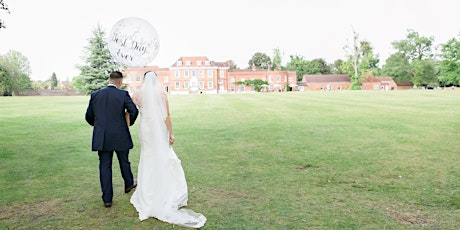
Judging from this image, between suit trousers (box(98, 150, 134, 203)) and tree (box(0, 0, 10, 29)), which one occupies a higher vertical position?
tree (box(0, 0, 10, 29))

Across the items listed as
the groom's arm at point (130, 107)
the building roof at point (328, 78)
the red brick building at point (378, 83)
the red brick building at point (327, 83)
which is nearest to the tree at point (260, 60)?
the building roof at point (328, 78)

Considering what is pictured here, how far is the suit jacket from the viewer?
4.80m

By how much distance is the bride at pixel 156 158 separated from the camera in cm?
467

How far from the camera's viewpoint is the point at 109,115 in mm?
4852

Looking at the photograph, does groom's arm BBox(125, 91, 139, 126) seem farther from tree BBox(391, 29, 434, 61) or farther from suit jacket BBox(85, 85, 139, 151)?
tree BBox(391, 29, 434, 61)

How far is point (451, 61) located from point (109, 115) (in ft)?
243

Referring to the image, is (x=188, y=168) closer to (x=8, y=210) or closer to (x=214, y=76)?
(x=8, y=210)

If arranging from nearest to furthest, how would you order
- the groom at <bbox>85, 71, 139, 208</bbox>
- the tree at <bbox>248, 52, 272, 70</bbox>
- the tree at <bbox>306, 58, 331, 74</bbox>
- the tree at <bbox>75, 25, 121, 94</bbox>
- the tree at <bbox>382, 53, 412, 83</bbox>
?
the groom at <bbox>85, 71, 139, 208</bbox> < the tree at <bbox>75, 25, 121, 94</bbox> < the tree at <bbox>382, 53, 412, 83</bbox> < the tree at <bbox>306, 58, 331, 74</bbox> < the tree at <bbox>248, 52, 272, 70</bbox>

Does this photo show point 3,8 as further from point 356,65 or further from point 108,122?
point 356,65

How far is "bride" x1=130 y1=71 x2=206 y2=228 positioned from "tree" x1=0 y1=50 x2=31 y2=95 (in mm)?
67859

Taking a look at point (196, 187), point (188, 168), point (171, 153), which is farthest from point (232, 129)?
point (171, 153)

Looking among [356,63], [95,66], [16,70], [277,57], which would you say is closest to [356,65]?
[356,63]

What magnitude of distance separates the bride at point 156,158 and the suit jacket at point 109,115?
210mm

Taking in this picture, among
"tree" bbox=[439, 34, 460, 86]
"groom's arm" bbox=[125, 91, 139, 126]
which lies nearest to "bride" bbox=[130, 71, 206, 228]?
"groom's arm" bbox=[125, 91, 139, 126]
